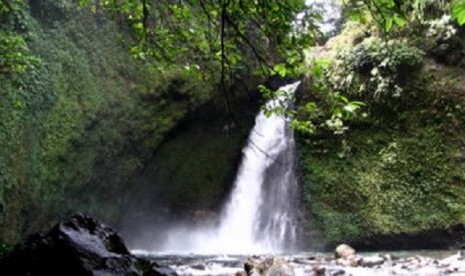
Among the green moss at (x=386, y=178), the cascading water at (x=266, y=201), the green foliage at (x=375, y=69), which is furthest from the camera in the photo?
the cascading water at (x=266, y=201)

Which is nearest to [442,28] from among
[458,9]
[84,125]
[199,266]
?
[199,266]

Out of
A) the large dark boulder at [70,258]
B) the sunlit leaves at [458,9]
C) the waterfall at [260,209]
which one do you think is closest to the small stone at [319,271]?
the large dark boulder at [70,258]

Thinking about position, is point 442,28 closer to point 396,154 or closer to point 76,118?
point 396,154

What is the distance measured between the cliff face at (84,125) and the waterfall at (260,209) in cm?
71

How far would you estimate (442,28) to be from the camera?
11914 mm

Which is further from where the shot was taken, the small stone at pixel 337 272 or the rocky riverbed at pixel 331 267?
the small stone at pixel 337 272

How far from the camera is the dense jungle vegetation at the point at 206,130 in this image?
32.0 feet

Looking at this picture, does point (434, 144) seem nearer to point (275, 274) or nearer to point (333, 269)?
point (333, 269)

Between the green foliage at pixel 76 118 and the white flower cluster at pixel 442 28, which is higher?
the white flower cluster at pixel 442 28

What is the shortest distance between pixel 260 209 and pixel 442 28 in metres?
6.66

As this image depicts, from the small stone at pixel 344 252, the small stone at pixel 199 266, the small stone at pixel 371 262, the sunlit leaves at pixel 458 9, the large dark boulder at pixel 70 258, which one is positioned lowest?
the large dark boulder at pixel 70 258

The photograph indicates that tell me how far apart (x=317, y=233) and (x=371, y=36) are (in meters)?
5.51

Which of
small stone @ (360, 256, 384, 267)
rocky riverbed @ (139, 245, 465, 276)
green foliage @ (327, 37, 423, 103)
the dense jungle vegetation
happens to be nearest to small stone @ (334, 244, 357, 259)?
rocky riverbed @ (139, 245, 465, 276)

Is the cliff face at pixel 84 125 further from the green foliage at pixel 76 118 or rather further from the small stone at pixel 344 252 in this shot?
the small stone at pixel 344 252
